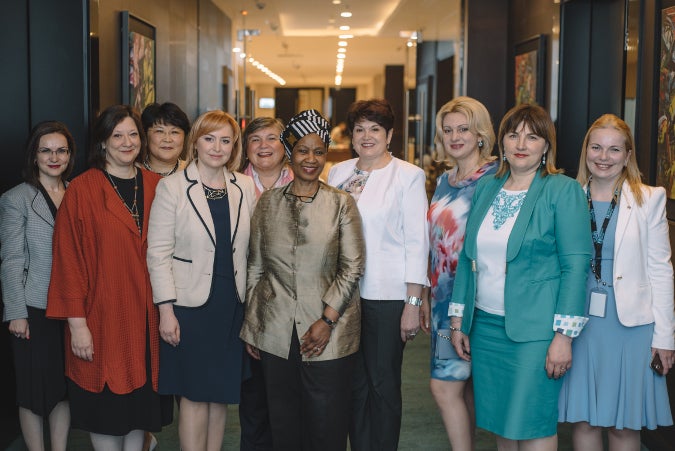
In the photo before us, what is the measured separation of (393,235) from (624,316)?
102cm

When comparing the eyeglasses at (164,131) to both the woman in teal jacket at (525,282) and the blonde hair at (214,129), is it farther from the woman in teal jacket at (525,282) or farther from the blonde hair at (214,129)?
the woman in teal jacket at (525,282)

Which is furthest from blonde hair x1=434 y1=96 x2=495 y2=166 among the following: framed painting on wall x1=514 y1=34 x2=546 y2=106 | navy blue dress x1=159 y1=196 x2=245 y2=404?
framed painting on wall x1=514 y1=34 x2=546 y2=106

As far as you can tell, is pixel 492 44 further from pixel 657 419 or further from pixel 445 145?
pixel 657 419

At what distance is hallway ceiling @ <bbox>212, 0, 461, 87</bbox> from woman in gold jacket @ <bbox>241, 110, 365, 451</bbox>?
4931 mm

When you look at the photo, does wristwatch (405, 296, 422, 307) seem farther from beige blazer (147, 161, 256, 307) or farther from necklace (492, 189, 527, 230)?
beige blazer (147, 161, 256, 307)

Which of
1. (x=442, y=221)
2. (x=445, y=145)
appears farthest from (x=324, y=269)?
(x=445, y=145)

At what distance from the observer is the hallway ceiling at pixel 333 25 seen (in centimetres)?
939

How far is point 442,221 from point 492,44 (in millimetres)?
4261

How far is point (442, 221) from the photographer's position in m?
3.51

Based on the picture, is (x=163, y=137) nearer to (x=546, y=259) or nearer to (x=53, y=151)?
(x=53, y=151)

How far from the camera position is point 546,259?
2922mm

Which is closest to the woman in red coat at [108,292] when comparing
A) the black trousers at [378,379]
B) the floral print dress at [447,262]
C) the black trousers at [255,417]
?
the black trousers at [255,417]

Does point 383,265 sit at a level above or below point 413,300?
above

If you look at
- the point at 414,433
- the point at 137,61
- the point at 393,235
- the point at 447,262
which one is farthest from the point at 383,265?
the point at 137,61
